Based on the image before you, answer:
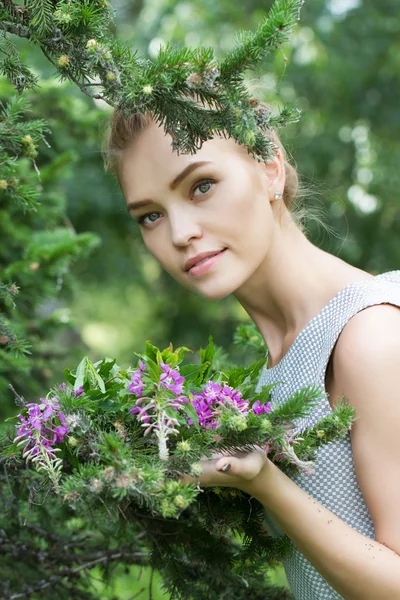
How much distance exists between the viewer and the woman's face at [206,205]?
6.66ft

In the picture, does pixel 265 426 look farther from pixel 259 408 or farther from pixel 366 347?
pixel 366 347

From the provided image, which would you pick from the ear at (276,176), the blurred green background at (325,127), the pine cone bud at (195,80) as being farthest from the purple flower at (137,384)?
the blurred green background at (325,127)

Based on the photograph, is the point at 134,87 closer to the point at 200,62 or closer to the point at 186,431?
the point at 200,62

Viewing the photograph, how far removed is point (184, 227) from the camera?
2.04m

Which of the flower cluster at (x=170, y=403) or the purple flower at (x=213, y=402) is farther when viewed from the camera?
the purple flower at (x=213, y=402)

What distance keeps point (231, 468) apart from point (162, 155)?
0.94 metres

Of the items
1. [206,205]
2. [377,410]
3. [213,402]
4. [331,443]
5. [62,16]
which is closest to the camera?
[62,16]

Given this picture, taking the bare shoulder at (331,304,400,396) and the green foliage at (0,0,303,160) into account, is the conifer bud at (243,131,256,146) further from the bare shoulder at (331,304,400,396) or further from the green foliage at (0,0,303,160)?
the bare shoulder at (331,304,400,396)

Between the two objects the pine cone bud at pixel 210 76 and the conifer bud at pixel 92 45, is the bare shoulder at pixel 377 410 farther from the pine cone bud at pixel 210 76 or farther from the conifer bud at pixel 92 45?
the conifer bud at pixel 92 45

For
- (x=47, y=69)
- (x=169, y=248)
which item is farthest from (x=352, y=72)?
(x=169, y=248)

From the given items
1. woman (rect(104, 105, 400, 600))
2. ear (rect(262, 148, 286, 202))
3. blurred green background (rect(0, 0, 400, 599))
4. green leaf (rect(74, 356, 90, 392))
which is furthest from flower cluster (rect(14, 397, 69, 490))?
blurred green background (rect(0, 0, 400, 599))

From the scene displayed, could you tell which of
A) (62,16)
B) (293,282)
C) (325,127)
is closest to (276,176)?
(293,282)

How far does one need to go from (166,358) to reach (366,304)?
57 centimetres

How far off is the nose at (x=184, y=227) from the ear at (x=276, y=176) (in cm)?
32
